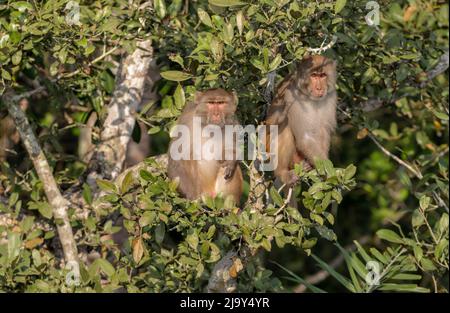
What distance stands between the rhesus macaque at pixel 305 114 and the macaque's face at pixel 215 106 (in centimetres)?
27

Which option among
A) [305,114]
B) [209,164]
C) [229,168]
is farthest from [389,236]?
[209,164]

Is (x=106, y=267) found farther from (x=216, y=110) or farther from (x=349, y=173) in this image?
(x=349, y=173)

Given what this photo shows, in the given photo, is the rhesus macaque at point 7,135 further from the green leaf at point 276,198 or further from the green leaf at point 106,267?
the green leaf at point 276,198

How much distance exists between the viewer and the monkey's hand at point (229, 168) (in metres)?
5.95

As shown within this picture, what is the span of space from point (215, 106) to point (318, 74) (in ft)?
2.52

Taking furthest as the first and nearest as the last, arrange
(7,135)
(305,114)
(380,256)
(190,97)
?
(7,135) → (305,114) → (380,256) → (190,97)

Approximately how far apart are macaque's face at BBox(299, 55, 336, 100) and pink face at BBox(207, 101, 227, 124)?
69 cm

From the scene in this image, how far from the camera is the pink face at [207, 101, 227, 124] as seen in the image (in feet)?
18.3

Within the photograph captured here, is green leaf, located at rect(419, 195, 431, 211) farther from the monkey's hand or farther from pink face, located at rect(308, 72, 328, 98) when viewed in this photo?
the monkey's hand

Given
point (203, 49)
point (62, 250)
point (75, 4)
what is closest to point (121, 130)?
point (62, 250)

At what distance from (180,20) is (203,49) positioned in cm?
120

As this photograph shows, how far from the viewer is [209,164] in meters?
6.09

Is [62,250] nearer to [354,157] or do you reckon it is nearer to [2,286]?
[2,286]

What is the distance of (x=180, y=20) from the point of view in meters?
6.06
